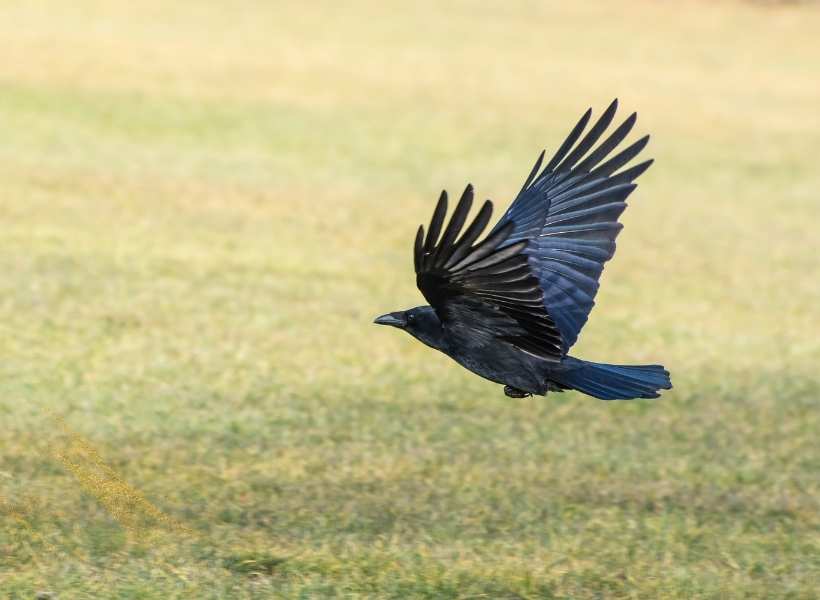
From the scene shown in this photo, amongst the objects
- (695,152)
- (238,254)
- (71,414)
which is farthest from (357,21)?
(71,414)

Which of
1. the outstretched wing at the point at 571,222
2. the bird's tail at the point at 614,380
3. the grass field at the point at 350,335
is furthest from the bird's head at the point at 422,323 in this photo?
the grass field at the point at 350,335

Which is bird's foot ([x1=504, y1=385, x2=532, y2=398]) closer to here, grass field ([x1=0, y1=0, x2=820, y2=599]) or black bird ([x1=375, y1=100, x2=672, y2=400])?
black bird ([x1=375, y1=100, x2=672, y2=400])

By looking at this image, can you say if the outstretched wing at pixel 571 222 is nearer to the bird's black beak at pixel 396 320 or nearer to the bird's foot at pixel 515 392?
the bird's foot at pixel 515 392

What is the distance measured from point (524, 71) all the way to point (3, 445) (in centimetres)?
1258

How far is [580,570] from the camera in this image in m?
5.06

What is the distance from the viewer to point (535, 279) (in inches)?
167

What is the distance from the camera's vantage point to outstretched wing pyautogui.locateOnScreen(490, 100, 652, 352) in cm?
504

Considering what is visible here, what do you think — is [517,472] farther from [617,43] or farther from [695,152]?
[617,43]

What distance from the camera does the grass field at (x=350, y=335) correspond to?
519 centimetres

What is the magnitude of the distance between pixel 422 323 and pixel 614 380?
2.11ft

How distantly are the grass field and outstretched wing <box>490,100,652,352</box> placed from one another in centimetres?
95

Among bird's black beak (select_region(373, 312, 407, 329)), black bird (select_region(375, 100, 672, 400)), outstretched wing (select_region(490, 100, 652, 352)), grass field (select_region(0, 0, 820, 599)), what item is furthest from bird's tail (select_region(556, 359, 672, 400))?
grass field (select_region(0, 0, 820, 599))

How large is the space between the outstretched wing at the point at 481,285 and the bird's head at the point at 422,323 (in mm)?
44

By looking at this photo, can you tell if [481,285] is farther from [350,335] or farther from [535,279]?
[350,335]
